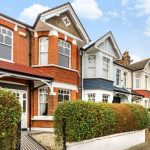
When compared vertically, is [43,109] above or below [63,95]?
below

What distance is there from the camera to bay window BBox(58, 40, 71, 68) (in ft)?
76.3

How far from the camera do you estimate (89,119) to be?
13.7 metres

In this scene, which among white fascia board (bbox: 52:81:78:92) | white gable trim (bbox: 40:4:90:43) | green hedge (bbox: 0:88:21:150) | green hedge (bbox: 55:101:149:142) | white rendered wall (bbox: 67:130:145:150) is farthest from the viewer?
white fascia board (bbox: 52:81:78:92)

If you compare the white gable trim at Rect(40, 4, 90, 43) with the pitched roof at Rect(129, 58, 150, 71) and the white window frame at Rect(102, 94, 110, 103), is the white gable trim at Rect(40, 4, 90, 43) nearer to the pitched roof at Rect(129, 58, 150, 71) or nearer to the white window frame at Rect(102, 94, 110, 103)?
the white window frame at Rect(102, 94, 110, 103)

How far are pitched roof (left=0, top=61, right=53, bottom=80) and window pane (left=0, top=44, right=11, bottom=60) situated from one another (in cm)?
53

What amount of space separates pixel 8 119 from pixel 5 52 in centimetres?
1227

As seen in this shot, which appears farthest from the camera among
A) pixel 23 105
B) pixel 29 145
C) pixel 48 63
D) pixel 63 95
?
pixel 63 95

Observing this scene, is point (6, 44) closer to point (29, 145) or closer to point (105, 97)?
point (29, 145)

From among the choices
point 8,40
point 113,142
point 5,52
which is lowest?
point 113,142

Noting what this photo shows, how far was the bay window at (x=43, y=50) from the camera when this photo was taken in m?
22.8

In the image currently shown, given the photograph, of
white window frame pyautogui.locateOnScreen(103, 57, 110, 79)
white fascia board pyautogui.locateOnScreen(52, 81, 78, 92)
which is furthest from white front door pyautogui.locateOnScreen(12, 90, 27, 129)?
white window frame pyautogui.locateOnScreen(103, 57, 110, 79)

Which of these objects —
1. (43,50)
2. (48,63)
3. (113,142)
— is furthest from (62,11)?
(113,142)

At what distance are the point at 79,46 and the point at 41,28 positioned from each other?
15.3ft

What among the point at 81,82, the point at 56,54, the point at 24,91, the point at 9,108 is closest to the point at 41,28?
the point at 56,54
